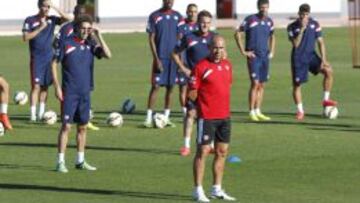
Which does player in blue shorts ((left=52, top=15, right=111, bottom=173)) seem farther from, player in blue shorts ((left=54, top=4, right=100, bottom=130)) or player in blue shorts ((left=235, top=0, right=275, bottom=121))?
player in blue shorts ((left=235, top=0, right=275, bottom=121))

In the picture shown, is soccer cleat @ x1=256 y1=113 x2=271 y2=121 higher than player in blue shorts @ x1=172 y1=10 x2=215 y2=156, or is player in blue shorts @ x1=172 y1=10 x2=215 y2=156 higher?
player in blue shorts @ x1=172 y1=10 x2=215 y2=156

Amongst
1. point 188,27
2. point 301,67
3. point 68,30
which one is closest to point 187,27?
point 188,27

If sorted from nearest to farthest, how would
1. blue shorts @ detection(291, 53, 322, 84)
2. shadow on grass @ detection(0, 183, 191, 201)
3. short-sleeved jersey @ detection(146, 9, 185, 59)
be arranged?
1. shadow on grass @ detection(0, 183, 191, 201)
2. short-sleeved jersey @ detection(146, 9, 185, 59)
3. blue shorts @ detection(291, 53, 322, 84)

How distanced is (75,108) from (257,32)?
749 centimetres

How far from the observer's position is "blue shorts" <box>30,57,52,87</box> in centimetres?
2364

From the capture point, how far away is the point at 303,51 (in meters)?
25.0

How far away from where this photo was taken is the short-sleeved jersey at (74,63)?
683 inches

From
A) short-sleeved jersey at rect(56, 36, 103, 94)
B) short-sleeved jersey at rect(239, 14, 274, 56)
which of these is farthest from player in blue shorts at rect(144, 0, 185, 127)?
short-sleeved jersey at rect(56, 36, 103, 94)

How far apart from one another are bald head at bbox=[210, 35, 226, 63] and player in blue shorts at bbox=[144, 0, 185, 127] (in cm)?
764

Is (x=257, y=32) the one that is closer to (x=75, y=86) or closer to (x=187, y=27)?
(x=187, y=27)

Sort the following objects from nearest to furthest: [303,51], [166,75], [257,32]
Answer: [166,75], [257,32], [303,51]

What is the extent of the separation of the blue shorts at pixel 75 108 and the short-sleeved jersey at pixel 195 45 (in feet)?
8.14

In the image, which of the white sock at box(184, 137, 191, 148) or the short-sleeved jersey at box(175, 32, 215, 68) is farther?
the short-sleeved jersey at box(175, 32, 215, 68)

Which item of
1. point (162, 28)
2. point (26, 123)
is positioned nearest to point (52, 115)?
point (26, 123)
